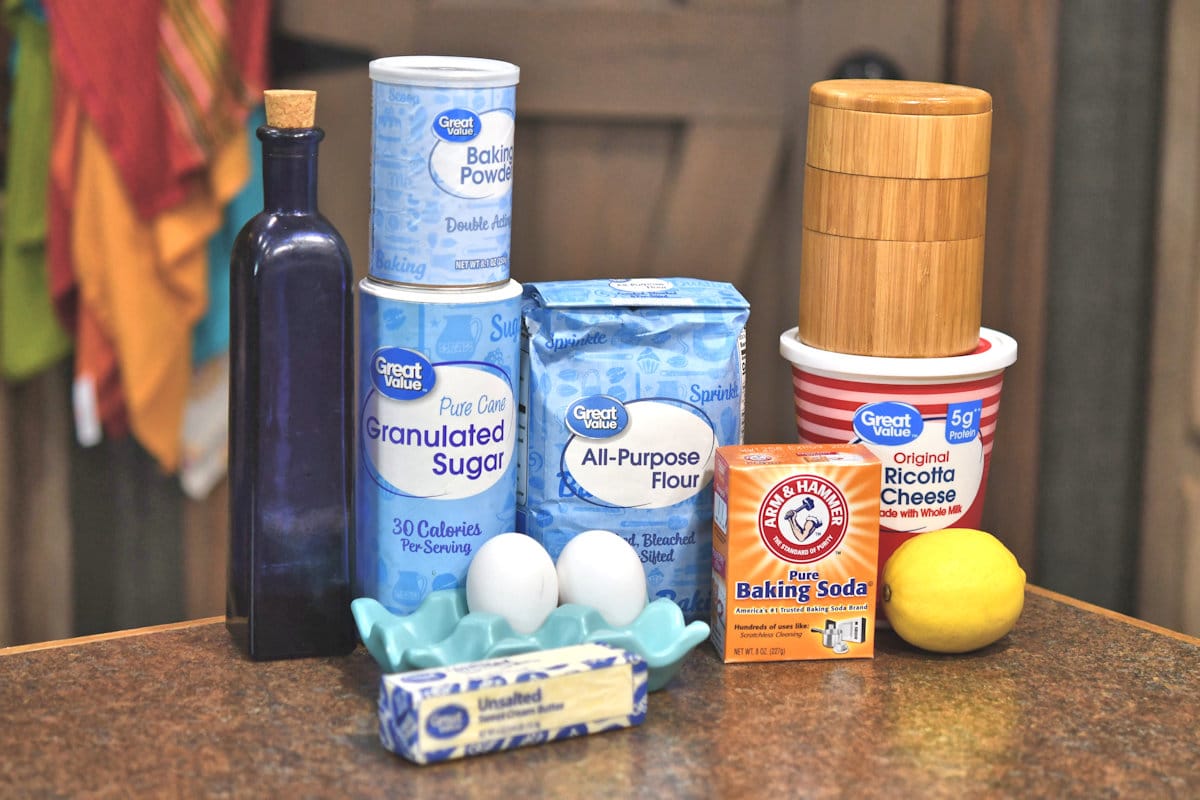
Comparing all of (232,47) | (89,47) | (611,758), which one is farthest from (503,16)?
(611,758)

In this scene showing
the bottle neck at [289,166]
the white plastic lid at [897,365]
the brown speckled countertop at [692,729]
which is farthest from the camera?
the white plastic lid at [897,365]

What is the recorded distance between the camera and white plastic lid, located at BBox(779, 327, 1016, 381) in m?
1.05

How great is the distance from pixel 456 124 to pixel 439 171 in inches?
1.3

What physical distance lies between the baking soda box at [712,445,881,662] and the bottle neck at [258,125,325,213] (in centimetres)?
35

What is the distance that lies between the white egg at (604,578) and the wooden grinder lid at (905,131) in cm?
34

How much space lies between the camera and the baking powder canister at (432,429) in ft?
3.22

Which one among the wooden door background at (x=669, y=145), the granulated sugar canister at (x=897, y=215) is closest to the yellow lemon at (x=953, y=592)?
the granulated sugar canister at (x=897, y=215)

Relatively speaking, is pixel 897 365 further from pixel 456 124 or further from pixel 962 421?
pixel 456 124

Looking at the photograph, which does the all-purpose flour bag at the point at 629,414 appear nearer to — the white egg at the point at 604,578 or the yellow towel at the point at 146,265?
the white egg at the point at 604,578

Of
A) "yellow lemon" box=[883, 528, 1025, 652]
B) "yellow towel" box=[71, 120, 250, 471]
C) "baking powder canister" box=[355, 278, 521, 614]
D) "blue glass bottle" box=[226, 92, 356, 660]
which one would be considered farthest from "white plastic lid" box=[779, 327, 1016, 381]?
"yellow towel" box=[71, 120, 250, 471]

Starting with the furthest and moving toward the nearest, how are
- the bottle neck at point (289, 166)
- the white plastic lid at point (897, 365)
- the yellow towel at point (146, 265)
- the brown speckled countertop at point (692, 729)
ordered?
the yellow towel at point (146, 265) → the white plastic lid at point (897, 365) → the bottle neck at point (289, 166) → the brown speckled countertop at point (692, 729)

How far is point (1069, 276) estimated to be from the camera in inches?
57.3

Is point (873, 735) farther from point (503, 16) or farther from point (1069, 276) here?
point (503, 16)

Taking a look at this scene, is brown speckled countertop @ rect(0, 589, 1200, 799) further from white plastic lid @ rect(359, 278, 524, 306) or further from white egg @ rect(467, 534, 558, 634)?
white plastic lid @ rect(359, 278, 524, 306)
